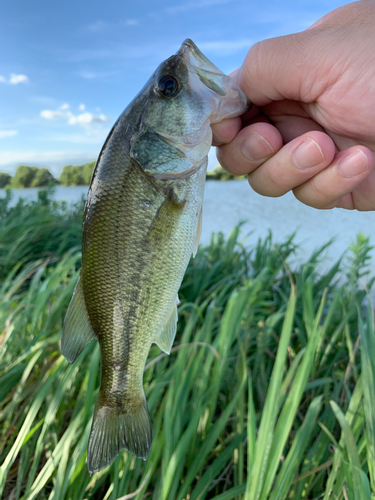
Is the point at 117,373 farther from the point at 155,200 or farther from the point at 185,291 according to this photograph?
the point at 185,291

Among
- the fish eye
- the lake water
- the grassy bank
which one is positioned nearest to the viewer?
the fish eye

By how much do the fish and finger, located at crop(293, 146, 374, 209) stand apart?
2.14 ft

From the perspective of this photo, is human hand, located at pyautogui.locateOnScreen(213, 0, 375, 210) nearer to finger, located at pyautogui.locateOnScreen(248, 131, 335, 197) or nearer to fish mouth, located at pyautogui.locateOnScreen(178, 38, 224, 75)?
finger, located at pyautogui.locateOnScreen(248, 131, 335, 197)

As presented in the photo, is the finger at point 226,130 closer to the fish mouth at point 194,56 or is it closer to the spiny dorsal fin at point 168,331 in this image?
the fish mouth at point 194,56

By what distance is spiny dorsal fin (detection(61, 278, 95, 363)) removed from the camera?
122 cm

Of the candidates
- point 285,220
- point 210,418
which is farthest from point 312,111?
point 285,220

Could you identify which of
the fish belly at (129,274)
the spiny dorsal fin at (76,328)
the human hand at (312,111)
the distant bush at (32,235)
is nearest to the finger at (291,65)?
the human hand at (312,111)

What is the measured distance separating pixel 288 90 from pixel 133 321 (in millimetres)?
1215

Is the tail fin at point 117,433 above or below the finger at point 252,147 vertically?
below

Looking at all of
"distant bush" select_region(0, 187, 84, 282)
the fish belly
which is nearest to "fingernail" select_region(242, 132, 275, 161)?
the fish belly

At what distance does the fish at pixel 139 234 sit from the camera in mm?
1228

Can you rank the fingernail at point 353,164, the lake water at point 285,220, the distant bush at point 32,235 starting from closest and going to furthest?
the fingernail at point 353,164 < the distant bush at point 32,235 < the lake water at point 285,220

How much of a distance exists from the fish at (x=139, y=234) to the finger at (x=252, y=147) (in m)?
0.39

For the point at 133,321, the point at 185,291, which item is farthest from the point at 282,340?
the point at 185,291
